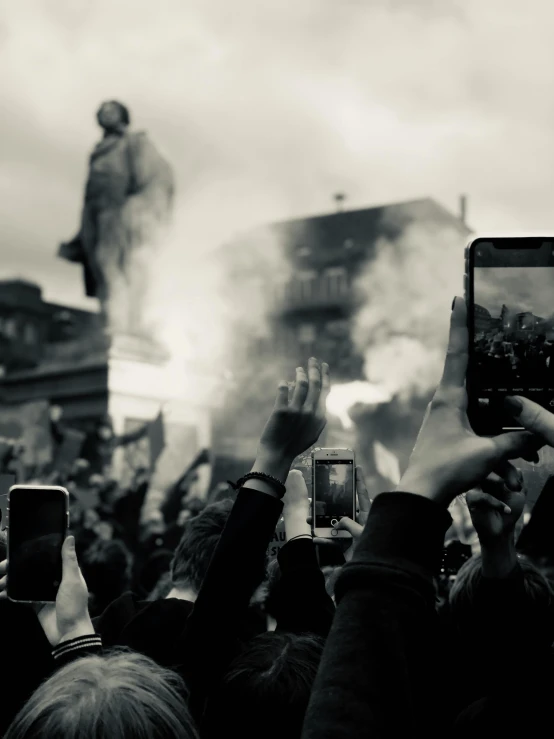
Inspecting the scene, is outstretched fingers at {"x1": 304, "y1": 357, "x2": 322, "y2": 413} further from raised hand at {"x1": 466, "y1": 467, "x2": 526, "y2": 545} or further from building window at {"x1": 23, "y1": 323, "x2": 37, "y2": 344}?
building window at {"x1": 23, "y1": 323, "x2": 37, "y2": 344}

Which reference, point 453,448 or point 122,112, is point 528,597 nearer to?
point 453,448

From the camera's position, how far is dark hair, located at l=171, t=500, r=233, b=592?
10.5 ft

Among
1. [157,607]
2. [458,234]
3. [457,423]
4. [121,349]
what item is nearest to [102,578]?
[157,607]

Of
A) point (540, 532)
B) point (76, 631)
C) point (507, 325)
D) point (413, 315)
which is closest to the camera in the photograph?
point (507, 325)

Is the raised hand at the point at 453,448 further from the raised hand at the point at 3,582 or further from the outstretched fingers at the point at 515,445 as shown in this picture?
the raised hand at the point at 3,582

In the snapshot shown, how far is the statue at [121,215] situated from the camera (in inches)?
562

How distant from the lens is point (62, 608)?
76.8 inches

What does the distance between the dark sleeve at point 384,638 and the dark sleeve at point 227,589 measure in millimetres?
721

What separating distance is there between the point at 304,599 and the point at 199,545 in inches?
35.0

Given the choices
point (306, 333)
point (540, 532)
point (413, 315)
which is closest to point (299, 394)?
point (540, 532)

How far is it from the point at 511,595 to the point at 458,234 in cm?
Result: 4257

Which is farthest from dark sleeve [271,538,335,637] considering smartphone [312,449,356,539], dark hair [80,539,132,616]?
dark hair [80,539,132,616]

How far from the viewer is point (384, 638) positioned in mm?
961

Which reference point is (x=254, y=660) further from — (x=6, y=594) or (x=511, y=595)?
(x=6, y=594)
